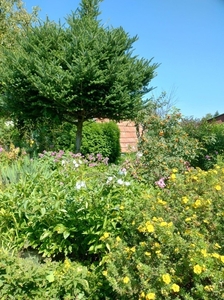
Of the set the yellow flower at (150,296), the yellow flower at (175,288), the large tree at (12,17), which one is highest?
the large tree at (12,17)

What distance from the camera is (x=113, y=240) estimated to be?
2.06 m

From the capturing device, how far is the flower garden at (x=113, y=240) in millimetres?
1564

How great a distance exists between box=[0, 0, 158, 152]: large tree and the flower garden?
271 centimetres

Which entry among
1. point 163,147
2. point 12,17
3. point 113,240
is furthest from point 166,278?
point 12,17

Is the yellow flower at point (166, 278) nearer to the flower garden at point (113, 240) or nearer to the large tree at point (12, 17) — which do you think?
the flower garden at point (113, 240)

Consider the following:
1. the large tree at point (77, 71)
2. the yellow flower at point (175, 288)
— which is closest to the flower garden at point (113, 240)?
the yellow flower at point (175, 288)

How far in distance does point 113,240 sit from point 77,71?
3864mm

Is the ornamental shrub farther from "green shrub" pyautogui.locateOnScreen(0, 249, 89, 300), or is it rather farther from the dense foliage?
"green shrub" pyautogui.locateOnScreen(0, 249, 89, 300)

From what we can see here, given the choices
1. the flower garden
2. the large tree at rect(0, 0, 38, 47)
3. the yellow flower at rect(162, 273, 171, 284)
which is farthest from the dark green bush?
the yellow flower at rect(162, 273, 171, 284)

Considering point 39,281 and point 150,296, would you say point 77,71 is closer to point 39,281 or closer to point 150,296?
point 39,281

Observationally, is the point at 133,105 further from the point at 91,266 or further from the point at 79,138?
the point at 91,266

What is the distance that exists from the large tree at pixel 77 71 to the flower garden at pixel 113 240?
271 cm

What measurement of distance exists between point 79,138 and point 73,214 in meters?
4.26

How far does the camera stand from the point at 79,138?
6.52 meters
